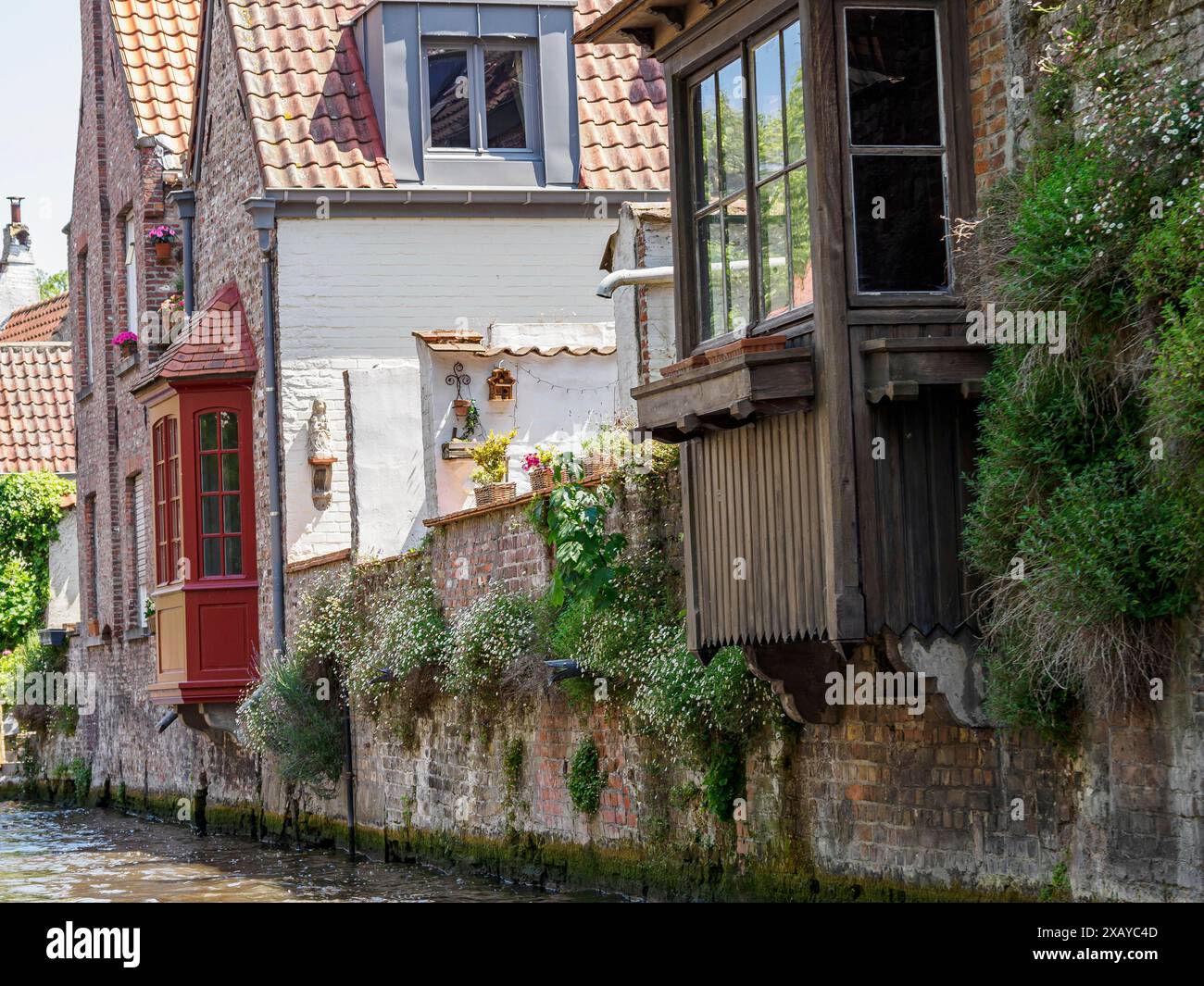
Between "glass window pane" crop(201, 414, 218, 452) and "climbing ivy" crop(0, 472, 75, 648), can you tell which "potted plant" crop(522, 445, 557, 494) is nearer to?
"glass window pane" crop(201, 414, 218, 452)

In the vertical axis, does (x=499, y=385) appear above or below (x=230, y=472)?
above

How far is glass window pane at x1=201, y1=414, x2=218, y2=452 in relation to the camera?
2098 cm

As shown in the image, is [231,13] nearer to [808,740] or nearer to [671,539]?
[671,539]

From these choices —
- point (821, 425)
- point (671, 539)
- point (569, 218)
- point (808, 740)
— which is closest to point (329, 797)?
point (569, 218)

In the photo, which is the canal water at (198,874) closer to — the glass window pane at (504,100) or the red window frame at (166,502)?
the red window frame at (166,502)

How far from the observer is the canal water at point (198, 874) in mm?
14734

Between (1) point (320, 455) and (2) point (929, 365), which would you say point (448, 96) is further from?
(2) point (929, 365)

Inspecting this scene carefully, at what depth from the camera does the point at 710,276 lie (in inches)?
413

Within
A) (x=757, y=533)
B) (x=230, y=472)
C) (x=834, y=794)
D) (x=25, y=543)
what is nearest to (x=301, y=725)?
(x=230, y=472)

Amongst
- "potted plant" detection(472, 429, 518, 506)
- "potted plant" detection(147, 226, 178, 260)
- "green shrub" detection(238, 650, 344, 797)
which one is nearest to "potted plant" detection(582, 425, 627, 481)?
"potted plant" detection(472, 429, 518, 506)

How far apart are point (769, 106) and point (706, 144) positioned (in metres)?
0.78

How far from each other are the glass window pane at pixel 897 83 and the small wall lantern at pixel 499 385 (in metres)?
9.18

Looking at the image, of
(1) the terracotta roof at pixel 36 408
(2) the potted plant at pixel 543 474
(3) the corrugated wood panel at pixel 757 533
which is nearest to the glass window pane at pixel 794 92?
(3) the corrugated wood panel at pixel 757 533
